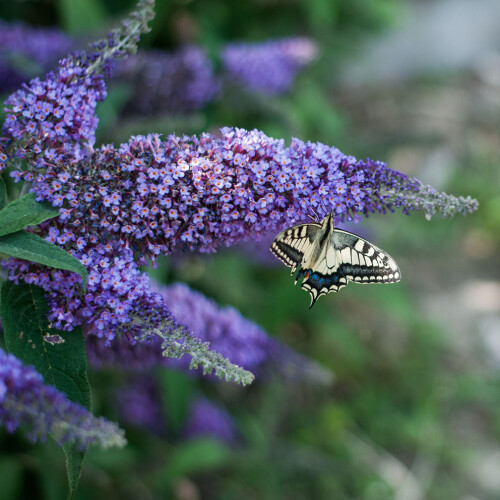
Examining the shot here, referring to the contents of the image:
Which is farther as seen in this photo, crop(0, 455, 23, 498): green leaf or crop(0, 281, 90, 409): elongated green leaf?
crop(0, 455, 23, 498): green leaf

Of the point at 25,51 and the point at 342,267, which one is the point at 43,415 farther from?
the point at 25,51

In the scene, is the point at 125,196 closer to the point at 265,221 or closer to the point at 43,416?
the point at 265,221

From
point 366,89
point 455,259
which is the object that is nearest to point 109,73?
point 455,259

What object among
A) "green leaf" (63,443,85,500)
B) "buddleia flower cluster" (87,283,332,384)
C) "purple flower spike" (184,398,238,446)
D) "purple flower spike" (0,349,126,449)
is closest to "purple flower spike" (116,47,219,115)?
"buddleia flower cluster" (87,283,332,384)

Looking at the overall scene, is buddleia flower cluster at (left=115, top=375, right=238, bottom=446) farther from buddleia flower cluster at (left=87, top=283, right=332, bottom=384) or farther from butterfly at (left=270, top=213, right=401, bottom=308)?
butterfly at (left=270, top=213, right=401, bottom=308)

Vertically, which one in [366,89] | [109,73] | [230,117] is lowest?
[109,73]
